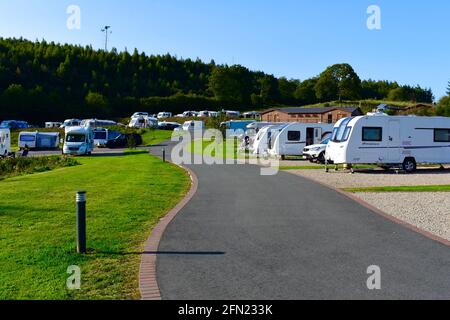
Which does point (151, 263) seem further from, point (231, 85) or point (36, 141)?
point (231, 85)

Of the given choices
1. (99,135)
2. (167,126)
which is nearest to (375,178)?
(99,135)

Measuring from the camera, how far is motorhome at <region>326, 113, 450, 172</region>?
22.2 meters

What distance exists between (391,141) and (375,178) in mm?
3601

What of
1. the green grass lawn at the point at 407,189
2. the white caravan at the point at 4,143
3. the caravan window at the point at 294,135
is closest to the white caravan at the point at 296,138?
the caravan window at the point at 294,135

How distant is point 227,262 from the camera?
23.0 feet

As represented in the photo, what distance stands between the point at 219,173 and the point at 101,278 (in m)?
14.7

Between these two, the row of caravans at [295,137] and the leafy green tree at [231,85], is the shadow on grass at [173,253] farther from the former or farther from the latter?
the leafy green tree at [231,85]

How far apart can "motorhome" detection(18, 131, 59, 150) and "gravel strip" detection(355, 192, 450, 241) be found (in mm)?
36833

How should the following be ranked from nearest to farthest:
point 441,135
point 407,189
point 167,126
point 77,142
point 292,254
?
Answer: point 292,254, point 407,189, point 441,135, point 77,142, point 167,126

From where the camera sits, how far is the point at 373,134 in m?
22.4

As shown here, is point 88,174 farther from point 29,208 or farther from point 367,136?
point 367,136

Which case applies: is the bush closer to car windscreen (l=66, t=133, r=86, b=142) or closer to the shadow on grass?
car windscreen (l=66, t=133, r=86, b=142)

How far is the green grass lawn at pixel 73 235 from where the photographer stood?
587cm

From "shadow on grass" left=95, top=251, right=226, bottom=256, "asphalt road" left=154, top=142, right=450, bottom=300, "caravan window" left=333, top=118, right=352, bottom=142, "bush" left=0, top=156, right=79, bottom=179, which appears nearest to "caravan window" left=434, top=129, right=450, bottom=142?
"caravan window" left=333, top=118, right=352, bottom=142
